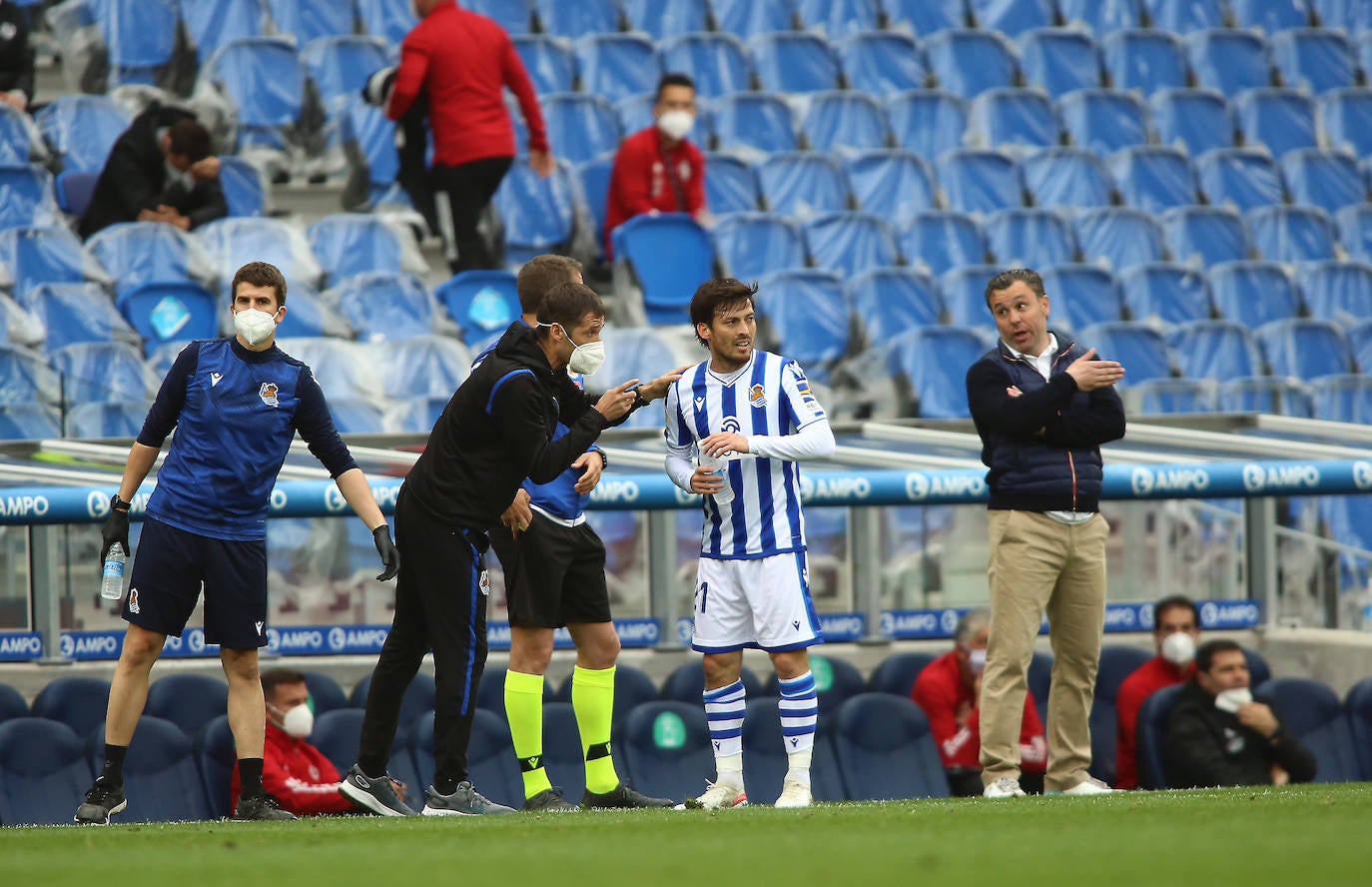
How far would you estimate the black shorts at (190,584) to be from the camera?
18.9 ft

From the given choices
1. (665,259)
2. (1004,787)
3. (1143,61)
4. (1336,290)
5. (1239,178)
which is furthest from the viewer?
(1143,61)

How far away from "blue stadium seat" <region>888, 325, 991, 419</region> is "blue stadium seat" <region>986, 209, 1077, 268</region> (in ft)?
6.16

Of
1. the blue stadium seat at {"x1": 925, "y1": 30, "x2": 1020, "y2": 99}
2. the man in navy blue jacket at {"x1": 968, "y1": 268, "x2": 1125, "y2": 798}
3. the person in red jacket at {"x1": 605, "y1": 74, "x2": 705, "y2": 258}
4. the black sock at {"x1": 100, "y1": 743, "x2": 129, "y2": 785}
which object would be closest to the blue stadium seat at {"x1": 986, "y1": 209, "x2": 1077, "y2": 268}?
the blue stadium seat at {"x1": 925, "y1": 30, "x2": 1020, "y2": 99}

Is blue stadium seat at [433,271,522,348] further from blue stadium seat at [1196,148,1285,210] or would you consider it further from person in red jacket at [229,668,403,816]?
blue stadium seat at [1196,148,1285,210]

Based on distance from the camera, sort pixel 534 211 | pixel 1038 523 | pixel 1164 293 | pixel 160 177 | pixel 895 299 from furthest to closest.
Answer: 1. pixel 1164 293
2. pixel 534 211
3. pixel 895 299
4. pixel 160 177
5. pixel 1038 523

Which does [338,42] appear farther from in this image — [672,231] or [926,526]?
[926,526]

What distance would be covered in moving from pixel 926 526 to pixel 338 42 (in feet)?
22.3

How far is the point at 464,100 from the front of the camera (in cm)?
1124

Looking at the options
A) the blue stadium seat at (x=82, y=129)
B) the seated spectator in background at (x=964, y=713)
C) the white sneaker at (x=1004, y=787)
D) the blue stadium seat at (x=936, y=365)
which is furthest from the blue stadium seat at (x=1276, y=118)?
the white sneaker at (x=1004, y=787)

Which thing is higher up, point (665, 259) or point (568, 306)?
point (665, 259)

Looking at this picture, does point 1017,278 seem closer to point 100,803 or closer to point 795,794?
point 795,794

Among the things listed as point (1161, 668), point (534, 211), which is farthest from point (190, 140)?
point (1161, 668)

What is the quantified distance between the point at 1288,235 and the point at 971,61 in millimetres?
3090

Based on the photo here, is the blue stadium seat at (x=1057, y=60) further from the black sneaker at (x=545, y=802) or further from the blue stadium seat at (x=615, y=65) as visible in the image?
the black sneaker at (x=545, y=802)
